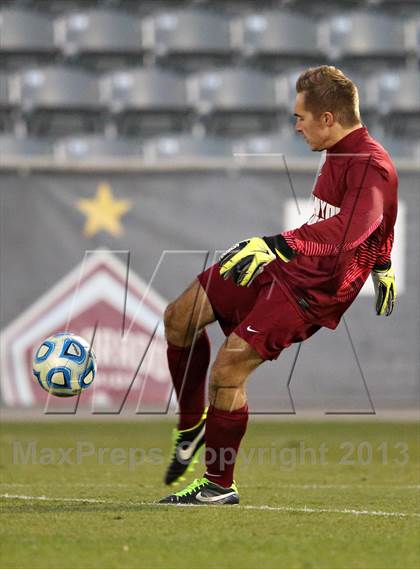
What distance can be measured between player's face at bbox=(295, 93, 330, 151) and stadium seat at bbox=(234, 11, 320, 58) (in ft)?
43.1

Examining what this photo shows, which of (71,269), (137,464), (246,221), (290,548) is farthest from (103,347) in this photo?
(290,548)

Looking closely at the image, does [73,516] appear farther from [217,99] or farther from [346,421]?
[217,99]

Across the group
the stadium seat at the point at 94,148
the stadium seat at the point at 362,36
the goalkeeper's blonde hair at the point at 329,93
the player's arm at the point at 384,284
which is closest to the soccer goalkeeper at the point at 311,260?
the goalkeeper's blonde hair at the point at 329,93

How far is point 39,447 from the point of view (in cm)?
819

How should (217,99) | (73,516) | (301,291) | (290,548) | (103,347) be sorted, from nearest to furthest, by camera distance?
(290,548)
(73,516)
(301,291)
(103,347)
(217,99)

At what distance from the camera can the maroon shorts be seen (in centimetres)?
479

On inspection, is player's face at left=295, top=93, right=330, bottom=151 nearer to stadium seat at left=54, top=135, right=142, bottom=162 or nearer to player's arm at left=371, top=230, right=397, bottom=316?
player's arm at left=371, top=230, right=397, bottom=316

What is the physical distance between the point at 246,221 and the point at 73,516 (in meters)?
6.10

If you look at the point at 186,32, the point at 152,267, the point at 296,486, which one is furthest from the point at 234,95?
the point at 296,486

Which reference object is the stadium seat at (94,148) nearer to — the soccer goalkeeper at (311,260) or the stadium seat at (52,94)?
the stadium seat at (52,94)

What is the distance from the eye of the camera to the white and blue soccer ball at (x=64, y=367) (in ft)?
17.6

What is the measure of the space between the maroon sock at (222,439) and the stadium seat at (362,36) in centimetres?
1362

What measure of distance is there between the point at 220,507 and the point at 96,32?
1378 cm

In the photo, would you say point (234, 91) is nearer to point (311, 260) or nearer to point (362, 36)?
point (362, 36)
